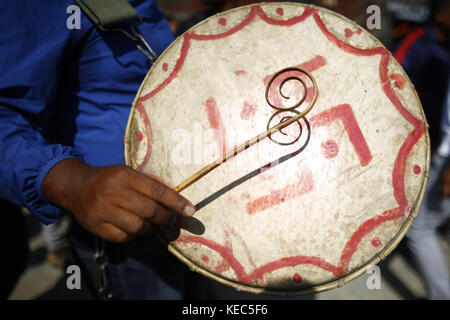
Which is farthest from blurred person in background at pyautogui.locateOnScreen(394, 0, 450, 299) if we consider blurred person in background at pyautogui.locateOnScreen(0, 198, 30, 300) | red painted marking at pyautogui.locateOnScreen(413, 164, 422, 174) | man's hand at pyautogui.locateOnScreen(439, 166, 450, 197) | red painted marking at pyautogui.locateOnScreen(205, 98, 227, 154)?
blurred person in background at pyautogui.locateOnScreen(0, 198, 30, 300)

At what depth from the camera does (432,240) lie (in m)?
1.82

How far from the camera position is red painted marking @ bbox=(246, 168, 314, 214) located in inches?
33.1

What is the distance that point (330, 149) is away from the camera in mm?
847

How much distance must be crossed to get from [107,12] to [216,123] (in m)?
0.48

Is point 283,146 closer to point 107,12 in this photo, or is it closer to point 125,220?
point 125,220

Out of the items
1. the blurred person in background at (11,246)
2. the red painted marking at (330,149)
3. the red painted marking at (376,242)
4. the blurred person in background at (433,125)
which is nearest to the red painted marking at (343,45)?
the red painted marking at (330,149)

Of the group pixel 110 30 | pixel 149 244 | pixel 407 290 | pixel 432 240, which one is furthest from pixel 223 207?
pixel 407 290

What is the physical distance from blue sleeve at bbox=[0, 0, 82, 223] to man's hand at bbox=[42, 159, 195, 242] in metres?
0.06

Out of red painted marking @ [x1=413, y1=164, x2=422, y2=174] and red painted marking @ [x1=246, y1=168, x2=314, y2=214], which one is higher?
red painted marking @ [x1=413, y1=164, x2=422, y2=174]

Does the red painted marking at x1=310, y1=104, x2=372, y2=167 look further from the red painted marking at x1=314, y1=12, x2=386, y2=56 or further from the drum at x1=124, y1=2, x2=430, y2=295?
the red painted marking at x1=314, y1=12, x2=386, y2=56

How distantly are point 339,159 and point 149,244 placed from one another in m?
0.79

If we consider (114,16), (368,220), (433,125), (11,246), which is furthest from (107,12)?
(433,125)

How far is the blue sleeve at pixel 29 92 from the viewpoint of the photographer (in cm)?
74
